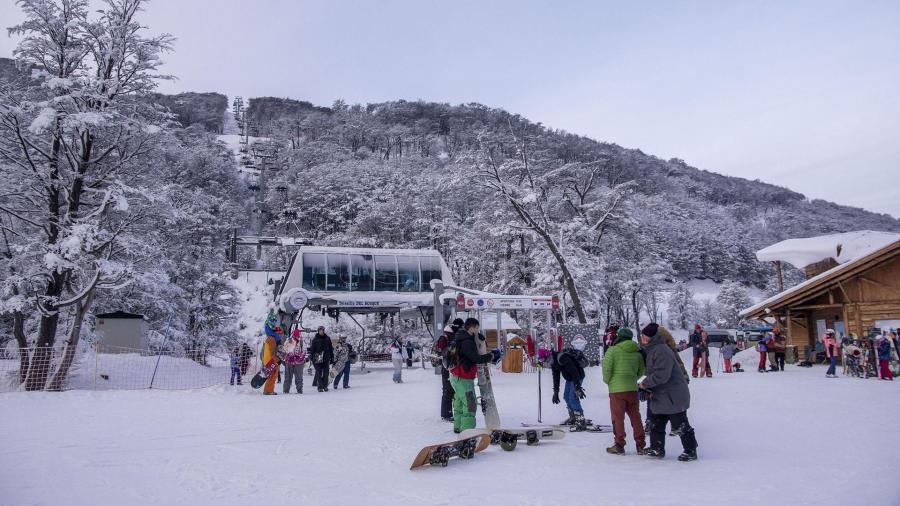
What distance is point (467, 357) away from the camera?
7.72 m

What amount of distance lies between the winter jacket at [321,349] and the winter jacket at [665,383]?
34.6ft

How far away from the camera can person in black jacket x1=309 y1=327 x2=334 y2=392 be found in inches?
613

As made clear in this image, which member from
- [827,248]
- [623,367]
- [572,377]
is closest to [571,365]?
[572,377]

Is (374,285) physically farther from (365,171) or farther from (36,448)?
(365,171)

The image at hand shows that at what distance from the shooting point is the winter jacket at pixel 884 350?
1535cm

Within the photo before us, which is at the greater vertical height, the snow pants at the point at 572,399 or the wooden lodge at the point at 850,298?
the wooden lodge at the point at 850,298

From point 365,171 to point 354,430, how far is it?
→ 236ft

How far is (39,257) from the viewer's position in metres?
15.8

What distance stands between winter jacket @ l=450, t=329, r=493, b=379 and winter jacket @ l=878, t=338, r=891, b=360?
44.3 ft

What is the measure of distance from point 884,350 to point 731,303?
5850 cm

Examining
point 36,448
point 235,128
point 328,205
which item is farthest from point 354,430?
point 235,128

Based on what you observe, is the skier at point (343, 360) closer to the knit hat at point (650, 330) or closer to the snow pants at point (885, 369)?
the knit hat at point (650, 330)

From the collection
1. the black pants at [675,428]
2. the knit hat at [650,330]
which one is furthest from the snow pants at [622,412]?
the knit hat at [650,330]

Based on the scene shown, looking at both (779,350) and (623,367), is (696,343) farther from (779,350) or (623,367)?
(623,367)
